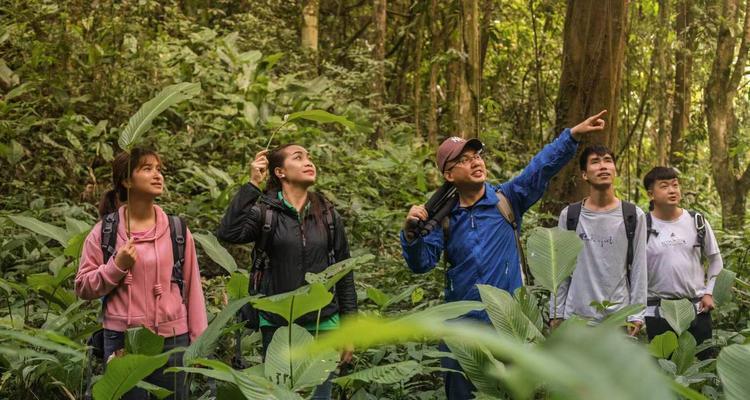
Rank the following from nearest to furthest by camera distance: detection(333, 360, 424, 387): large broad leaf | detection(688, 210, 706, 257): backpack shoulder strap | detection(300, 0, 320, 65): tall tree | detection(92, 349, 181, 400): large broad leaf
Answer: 1. detection(92, 349, 181, 400): large broad leaf
2. detection(333, 360, 424, 387): large broad leaf
3. detection(688, 210, 706, 257): backpack shoulder strap
4. detection(300, 0, 320, 65): tall tree

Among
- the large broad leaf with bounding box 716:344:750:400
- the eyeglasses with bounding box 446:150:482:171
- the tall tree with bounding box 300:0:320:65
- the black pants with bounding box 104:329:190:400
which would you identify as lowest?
the black pants with bounding box 104:329:190:400

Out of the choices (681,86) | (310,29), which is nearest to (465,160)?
(310,29)

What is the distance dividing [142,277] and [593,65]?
3.72m

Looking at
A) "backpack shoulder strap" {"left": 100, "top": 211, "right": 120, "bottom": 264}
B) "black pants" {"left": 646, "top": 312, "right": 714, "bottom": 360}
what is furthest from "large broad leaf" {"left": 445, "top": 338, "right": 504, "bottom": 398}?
"black pants" {"left": 646, "top": 312, "right": 714, "bottom": 360}

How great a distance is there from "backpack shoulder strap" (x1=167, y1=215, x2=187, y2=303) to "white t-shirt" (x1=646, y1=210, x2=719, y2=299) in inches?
105

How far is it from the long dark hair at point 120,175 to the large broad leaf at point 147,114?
1.18ft

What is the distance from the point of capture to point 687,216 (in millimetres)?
4828

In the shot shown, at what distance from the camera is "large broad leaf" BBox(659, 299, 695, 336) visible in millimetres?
3016

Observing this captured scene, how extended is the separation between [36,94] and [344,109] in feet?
11.0

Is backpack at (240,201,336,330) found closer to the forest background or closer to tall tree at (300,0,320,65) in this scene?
the forest background

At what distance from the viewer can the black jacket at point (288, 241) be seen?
383 cm

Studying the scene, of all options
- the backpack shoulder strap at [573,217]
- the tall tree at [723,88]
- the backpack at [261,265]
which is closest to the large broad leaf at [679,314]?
the backpack shoulder strap at [573,217]

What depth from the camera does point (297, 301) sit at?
232 centimetres

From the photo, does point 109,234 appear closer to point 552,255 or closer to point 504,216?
point 504,216
